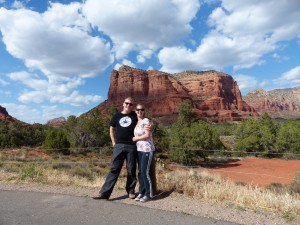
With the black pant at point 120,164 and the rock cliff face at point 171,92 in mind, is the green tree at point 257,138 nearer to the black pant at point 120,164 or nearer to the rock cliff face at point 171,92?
the black pant at point 120,164

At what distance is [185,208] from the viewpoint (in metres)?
5.78

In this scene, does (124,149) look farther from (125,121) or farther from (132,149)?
(125,121)

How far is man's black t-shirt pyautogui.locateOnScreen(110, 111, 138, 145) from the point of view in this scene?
6.61m

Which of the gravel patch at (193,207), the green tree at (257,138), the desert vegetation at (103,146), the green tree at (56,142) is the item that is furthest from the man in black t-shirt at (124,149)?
the green tree at (257,138)

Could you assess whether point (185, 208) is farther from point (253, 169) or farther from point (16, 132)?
point (16, 132)

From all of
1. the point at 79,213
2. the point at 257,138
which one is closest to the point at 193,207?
the point at 79,213

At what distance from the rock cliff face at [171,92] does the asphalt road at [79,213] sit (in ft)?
480

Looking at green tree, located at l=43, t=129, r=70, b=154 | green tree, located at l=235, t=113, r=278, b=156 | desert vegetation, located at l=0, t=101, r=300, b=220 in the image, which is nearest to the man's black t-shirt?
desert vegetation, located at l=0, t=101, r=300, b=220

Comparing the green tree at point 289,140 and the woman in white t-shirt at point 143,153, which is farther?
the green tree at point 289,140

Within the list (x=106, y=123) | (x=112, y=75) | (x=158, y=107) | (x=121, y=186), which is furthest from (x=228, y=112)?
(x=121, y=186)

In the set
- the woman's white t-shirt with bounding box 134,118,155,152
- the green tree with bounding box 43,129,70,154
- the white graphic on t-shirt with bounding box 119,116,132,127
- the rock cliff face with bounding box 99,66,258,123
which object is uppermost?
the rock cliff face with bounding box 99,66,258,123

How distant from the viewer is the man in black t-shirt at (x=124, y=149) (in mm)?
6594

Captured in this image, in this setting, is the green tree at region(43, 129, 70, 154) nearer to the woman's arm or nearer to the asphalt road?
the asphalt road

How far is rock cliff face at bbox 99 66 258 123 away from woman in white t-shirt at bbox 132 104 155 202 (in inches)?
5750
